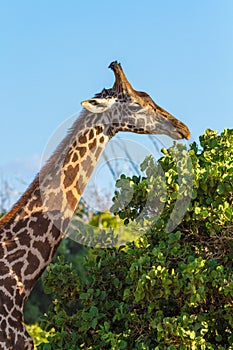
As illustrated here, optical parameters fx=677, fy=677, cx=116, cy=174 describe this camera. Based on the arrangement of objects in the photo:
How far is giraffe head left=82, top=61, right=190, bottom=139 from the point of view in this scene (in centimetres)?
540

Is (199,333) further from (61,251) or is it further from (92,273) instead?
(61,251)

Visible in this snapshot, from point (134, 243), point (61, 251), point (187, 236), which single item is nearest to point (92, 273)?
point (134, 243)

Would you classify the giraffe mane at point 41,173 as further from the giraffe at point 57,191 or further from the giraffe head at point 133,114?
the giraffe head at point 133,114

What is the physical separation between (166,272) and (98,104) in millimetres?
1502

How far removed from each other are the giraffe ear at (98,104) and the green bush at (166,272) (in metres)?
0.57

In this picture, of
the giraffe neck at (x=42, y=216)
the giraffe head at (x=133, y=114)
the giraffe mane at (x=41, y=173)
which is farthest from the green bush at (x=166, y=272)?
the giraffe mane at (x=41, y=173)

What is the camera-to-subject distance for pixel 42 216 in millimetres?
5039

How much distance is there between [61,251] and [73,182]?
1189 centimetres

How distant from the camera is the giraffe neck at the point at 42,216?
4760 millimetres

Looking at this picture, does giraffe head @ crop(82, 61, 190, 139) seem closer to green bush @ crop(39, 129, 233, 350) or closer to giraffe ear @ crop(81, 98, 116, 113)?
giraffe ear @ crop(81, 98, 116, 113)

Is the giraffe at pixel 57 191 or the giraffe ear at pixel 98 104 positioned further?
the giraffe ear at pixel 98 104

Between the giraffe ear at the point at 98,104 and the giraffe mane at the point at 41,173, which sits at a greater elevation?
the giraffe ear at the point at 98,104

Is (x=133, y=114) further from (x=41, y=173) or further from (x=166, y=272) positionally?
(x=166, y=272)

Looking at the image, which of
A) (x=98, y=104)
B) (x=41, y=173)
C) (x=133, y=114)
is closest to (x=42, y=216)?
(x=41, y=173)
